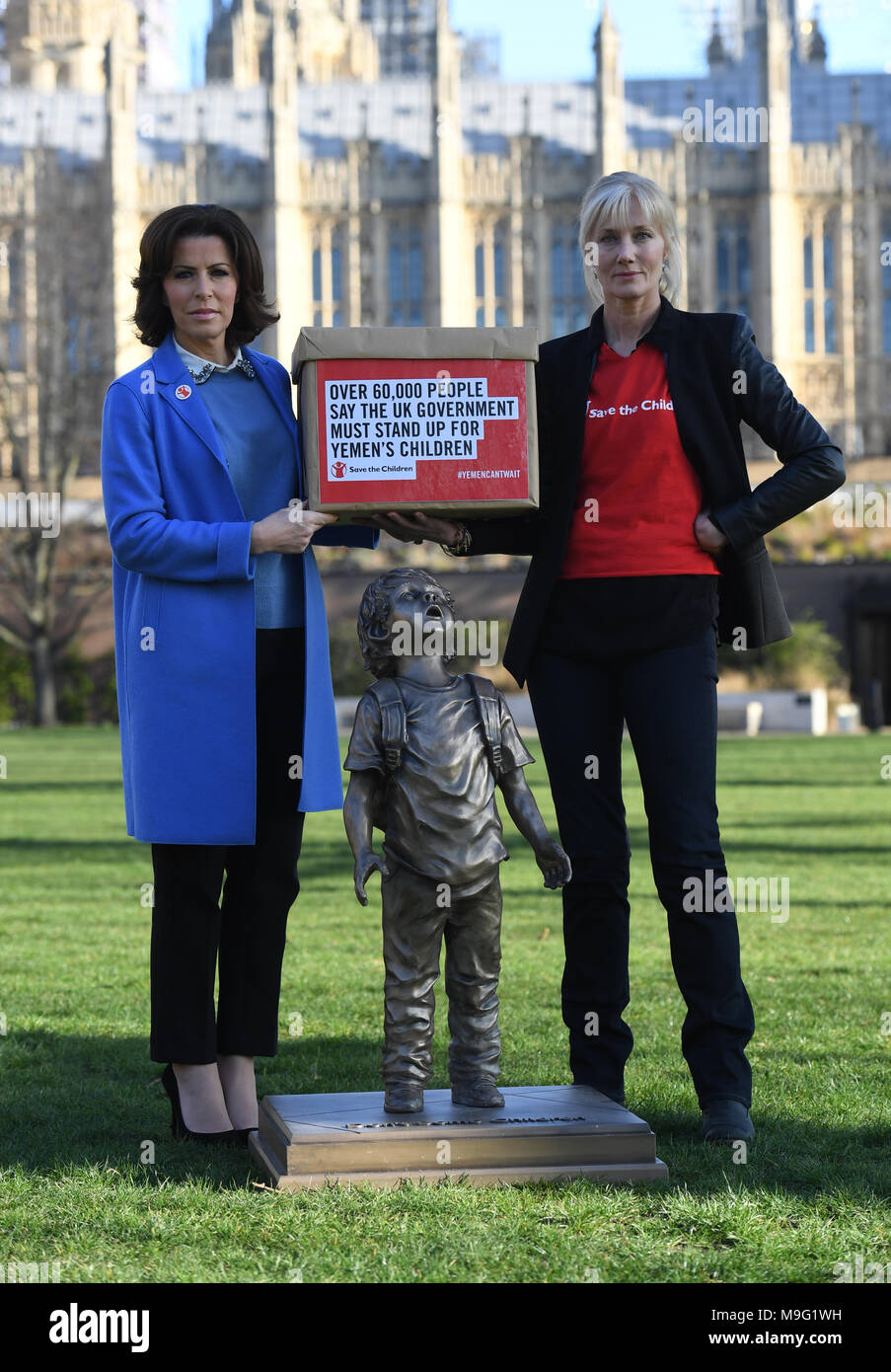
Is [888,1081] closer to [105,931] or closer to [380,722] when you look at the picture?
[380,722]

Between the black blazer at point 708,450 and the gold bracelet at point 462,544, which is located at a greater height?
the black blazer at point 708,450

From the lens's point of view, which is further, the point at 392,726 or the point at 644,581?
the point at 644,581

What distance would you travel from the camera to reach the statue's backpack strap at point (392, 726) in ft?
11.3

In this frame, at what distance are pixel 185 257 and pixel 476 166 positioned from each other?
55792mm

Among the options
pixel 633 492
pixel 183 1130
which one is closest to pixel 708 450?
pixel 633 492

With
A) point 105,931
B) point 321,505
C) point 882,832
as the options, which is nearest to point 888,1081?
point 321,505

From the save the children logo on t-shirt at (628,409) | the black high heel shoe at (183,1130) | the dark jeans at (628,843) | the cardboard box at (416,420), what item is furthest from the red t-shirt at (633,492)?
the black high heel shoe at (183,1130)

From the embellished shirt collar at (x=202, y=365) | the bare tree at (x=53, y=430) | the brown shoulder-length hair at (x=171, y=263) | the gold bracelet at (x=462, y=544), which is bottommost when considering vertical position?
the gold bracelet at (x=462, y=544)

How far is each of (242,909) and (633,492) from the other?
128 centimetres

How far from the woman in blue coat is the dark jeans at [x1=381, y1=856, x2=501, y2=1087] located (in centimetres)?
32

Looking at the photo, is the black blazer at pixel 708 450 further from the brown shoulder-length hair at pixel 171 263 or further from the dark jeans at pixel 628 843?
the brown shoulder-length hair at pixel 171 263

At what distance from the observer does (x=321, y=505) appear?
340 cm

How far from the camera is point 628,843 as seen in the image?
379cm

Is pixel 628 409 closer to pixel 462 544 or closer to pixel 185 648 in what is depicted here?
pixel 462 544
